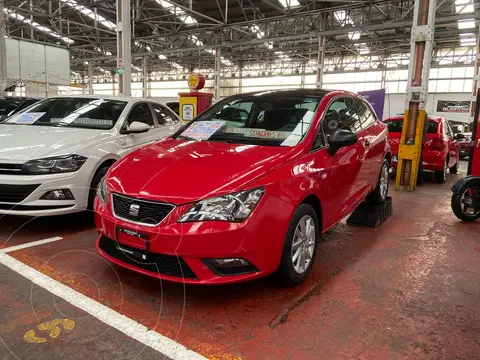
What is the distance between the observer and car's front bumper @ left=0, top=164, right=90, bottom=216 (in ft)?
10.8

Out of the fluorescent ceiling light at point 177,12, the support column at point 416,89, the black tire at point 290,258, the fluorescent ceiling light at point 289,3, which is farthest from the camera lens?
the fluorescent ceiling light at point 177,12

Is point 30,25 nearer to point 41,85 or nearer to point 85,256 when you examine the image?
point 41,85

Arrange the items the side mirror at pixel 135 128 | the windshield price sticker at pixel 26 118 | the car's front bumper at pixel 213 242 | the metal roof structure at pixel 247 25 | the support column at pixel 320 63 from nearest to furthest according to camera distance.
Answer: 1. the car's front bumper at pixel 213 242
2. the side mirror at pixel 135 128
3. the windshield price sticker at pixel 26 118
4. the metal roof structure at pixel 247 25
5. the support column at pixel 320 63

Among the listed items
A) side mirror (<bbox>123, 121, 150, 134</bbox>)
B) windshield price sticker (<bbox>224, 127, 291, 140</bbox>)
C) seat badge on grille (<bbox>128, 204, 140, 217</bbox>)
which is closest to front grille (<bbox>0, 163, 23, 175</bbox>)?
side mirror (<bbox>123, 121, 150, 134</bbox>)

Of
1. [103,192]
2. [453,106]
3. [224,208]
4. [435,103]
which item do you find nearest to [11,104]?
[103,192]

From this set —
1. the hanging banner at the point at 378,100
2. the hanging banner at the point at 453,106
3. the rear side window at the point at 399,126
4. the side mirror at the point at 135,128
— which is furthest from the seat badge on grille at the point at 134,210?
the hanging banner at the point at 453,106

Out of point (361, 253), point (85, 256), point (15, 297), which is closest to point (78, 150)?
point (85, 256)

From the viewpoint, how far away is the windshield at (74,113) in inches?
166

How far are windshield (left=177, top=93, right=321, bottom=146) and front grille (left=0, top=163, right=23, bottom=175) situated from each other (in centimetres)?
148

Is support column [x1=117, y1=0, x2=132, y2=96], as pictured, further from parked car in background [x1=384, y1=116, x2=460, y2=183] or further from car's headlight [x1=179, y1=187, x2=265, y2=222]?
car's headlight [x1=179, y1=187, x2=265, y2=222]

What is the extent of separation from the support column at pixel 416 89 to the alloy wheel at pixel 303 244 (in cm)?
444

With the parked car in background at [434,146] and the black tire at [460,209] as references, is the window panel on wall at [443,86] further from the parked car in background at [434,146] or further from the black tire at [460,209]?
the black tire at [460,209]

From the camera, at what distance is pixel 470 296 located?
264cm

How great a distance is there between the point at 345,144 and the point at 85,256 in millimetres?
2397
